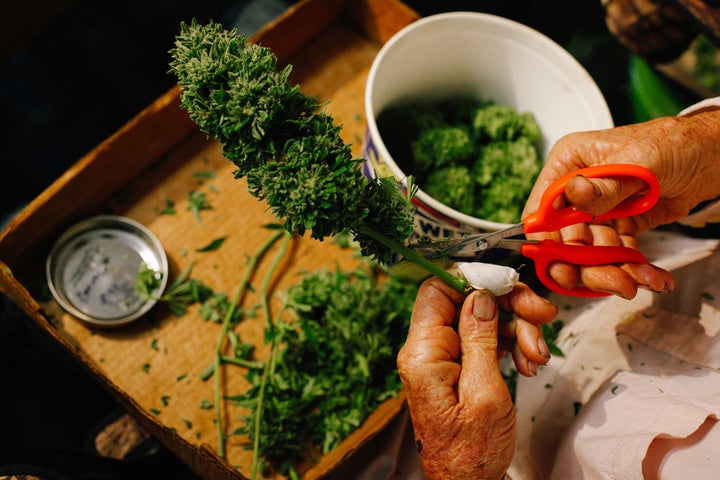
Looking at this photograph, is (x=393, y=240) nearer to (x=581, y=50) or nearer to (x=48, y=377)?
(x=48, y=377)

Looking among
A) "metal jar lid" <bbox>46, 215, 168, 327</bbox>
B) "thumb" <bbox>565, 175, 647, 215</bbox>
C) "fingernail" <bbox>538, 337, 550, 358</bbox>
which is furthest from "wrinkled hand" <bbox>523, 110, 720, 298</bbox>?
"metal jar lid" <bbox>46, 215, 168, 327</bbox>

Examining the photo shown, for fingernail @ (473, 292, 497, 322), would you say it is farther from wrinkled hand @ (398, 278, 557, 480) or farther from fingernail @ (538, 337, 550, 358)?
fingernail @ (538, 337, 550, 358)

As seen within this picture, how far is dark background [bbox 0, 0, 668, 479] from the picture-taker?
1.58 metres

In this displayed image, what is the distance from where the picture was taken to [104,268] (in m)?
1.48

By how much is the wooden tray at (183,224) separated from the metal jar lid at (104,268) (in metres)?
0.05

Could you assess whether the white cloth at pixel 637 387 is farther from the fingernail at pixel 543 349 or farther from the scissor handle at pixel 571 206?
the scissor handle at pixel 571 206

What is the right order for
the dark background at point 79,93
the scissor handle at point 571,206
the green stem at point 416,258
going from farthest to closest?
the dark background at point 79,93, the scissor handle at point 571,206, the green stem at point 416,258

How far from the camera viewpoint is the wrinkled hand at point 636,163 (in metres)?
1.08

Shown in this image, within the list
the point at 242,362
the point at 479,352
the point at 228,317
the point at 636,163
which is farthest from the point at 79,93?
the point at 636,163

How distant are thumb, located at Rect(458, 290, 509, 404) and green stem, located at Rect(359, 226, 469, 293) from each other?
3 cm

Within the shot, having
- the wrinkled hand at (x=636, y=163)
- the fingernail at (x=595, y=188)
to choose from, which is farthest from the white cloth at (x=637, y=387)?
the fingernail at (x=595, y=188)

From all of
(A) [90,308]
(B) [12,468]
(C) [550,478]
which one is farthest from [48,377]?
(C) [550,478]

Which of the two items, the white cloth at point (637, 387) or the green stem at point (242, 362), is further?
the green stem at point (242, 362)

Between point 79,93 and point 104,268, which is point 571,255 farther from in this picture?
point 79,93
